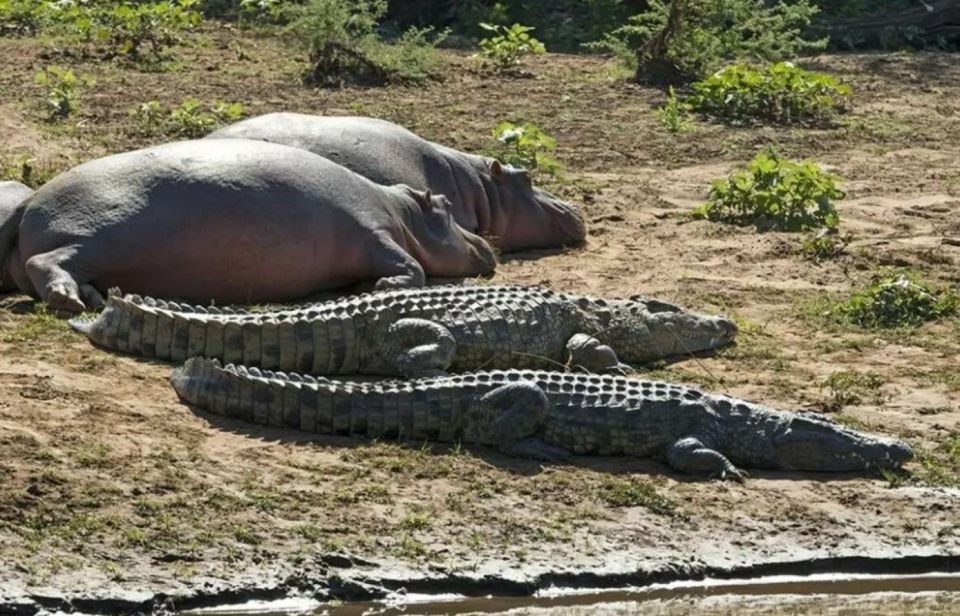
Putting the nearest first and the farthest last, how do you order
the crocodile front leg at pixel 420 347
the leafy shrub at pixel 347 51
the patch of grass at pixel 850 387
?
the crocodile front leg at pixel 420 347, the patch of grass at pixel 850 387, the leafy shrub at pixel 347 51

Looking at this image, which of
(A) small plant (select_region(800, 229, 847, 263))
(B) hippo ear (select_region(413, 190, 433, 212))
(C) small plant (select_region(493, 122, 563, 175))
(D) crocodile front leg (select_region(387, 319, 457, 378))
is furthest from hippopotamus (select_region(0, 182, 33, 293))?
(A) small plant (select_region(800, 229, 847, 263))

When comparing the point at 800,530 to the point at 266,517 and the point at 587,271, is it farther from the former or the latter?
the point at 587,271

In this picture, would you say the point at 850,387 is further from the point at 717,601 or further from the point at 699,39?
the point at 699,39

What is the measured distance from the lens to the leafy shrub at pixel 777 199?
12.6 m

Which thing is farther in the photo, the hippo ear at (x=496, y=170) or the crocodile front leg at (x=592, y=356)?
the hippo ear at (x=496, y=170)

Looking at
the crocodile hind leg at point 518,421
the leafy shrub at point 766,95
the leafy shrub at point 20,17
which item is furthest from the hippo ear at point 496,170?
the leafy shrub at point 20,17

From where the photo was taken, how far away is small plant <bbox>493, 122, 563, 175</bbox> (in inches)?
547

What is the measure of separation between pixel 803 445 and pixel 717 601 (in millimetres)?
1231

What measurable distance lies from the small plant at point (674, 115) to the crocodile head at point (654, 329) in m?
5.74

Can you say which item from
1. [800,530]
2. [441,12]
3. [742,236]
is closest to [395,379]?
[800,530]

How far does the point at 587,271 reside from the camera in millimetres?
11617

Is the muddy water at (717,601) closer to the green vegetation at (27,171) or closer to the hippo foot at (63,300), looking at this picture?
the hippo foot at (63,300)

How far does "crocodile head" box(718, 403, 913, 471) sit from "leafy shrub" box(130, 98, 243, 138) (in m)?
6.78

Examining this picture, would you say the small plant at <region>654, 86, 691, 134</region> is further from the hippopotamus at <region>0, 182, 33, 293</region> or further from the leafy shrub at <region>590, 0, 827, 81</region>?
the hippopotamus at <region>0, 182, 33, 293</region>
